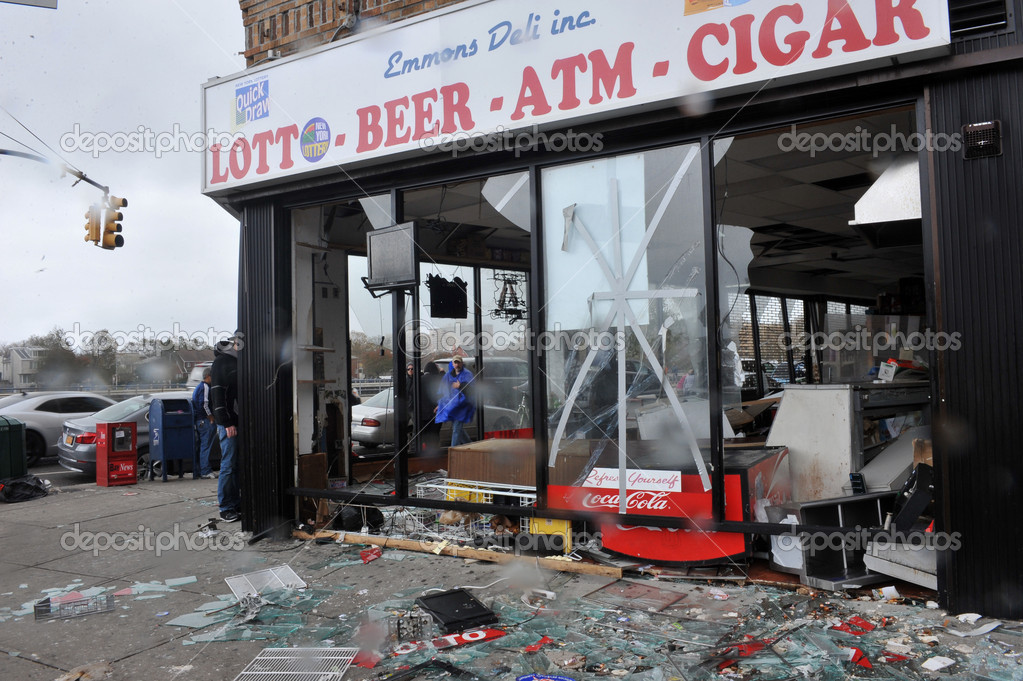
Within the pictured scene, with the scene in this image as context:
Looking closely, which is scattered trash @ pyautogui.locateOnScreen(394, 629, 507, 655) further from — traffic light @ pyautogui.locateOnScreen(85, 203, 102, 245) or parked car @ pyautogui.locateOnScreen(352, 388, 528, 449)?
traffic light @ pyautogui.locateOnScreen(85, 203, 102, 245)

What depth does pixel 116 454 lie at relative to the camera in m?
10.6

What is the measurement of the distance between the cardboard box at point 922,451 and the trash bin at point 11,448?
36.5ft

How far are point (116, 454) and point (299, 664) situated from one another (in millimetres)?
8821

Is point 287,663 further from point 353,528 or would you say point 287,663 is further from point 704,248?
point 704,248

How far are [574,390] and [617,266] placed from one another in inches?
41.2

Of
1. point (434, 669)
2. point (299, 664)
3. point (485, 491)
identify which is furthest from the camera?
point (485, 491)

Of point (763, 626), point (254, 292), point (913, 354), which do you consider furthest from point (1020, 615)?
point (254, 292)

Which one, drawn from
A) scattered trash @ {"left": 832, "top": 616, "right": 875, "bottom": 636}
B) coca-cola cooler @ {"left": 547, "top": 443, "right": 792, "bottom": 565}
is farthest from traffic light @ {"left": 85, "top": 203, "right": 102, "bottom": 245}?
scattered trash @ {"left": 832, "top": 616, "right": 875, "bottom": 636}

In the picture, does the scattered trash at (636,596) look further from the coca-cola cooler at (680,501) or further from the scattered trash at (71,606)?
the scattered trash at (71,606)

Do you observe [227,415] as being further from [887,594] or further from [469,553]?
[887,594]

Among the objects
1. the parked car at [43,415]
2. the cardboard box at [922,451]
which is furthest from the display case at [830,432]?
the parked car at [43,415]

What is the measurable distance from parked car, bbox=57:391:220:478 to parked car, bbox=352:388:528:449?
2.44 m

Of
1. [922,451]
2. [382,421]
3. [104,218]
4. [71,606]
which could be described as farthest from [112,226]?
[922,451]

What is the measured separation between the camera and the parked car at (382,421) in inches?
424
